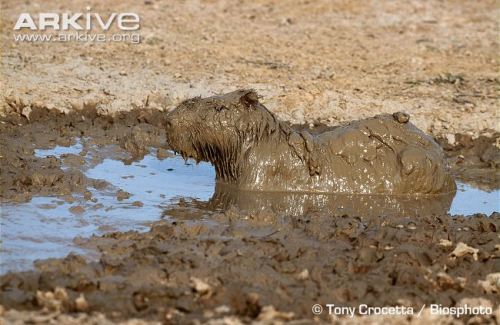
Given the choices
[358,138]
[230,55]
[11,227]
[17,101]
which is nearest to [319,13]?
[230,55]

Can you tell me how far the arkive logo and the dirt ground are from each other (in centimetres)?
22

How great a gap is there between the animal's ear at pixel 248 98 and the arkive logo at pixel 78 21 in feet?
22.4

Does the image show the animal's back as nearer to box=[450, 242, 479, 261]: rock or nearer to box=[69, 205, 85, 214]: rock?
box=[450, 242, 479, 261]: rock

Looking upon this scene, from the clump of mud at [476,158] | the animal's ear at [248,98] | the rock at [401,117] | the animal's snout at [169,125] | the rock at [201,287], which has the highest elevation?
the animal's ear at [248,98]

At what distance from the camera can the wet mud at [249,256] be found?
598cm

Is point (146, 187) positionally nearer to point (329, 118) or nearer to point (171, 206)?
point (171, 206)

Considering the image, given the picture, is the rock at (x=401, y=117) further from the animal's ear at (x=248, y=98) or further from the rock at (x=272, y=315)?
the rock at (x=272, y=315)

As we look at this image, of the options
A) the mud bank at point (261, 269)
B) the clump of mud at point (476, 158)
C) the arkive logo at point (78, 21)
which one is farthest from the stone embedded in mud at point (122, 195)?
the arkive logo at point (78, 21)

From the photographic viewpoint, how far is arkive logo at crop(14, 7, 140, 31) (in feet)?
50.3

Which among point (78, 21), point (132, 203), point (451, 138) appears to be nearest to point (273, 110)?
point (451, 138)

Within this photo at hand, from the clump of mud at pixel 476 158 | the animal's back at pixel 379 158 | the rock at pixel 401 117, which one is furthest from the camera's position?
the clump of mud at pixel 476 158

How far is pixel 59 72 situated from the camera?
43.5ft

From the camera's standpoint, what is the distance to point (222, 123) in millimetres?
9039

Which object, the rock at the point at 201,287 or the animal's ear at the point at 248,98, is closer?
the rock at the point at 201,287
